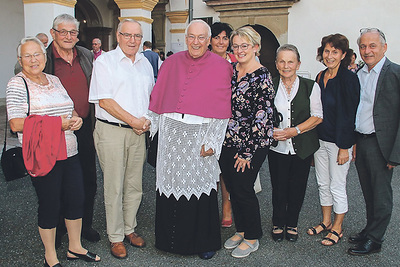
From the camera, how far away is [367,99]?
327cm

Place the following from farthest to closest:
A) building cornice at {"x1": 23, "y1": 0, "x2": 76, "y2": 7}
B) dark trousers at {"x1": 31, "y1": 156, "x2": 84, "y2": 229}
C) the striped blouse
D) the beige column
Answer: the beige column → building cornice at {"x1": 23, "y1": 0, "x2": 76, "y2": 7} → dark trousers at {"x1": 31, "y1": 156, "x2": 84, "y2": 229} → the striped blouse

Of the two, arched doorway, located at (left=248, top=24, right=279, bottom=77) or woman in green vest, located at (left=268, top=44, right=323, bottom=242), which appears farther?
arched doorway, located at (left=248, top=24, right=279, bottom=77)

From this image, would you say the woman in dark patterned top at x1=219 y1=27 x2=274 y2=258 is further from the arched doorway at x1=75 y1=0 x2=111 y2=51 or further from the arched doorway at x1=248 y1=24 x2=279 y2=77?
the arched doorway at x1=75 y1=0 x2=111 y2=51

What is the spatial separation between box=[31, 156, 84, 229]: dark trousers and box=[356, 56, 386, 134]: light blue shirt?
8.13ft

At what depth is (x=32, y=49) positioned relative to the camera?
107 inches

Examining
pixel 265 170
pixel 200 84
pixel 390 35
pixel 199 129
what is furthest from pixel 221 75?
pixel 390 35

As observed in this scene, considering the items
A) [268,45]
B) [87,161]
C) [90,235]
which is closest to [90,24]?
[268,45]

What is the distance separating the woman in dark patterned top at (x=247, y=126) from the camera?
9.66 feet

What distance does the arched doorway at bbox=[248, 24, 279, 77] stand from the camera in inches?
448

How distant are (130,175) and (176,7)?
362 inches

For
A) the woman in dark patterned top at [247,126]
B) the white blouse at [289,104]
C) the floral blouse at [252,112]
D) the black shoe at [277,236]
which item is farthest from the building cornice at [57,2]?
the black shoe at [277,236]

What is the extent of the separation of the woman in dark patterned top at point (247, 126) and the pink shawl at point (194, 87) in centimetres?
12

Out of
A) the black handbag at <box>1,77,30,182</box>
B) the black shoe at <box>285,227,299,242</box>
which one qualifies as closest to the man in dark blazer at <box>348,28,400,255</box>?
the black shoe at <box>285,227,299,242</box>

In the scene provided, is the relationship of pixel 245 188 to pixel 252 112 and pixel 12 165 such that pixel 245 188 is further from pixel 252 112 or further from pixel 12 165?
pixel 12 165
